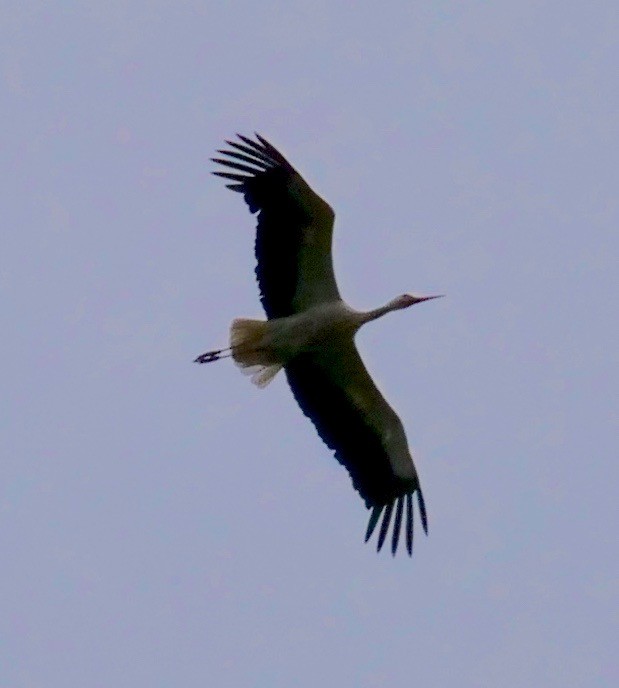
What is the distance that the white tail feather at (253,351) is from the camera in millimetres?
19156

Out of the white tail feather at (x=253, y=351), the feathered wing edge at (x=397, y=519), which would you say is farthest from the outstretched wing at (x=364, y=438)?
the white tail feather at (x=253, y=351)

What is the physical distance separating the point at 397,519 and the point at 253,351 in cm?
165

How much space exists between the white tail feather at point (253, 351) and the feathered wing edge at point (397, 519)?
1289mm

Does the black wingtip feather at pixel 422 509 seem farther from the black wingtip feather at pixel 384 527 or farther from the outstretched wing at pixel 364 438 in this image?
the black wingtip feather at pixel 384 527

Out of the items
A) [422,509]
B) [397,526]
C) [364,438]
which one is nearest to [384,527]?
[397,526]

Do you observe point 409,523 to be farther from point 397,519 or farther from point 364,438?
point 364,438

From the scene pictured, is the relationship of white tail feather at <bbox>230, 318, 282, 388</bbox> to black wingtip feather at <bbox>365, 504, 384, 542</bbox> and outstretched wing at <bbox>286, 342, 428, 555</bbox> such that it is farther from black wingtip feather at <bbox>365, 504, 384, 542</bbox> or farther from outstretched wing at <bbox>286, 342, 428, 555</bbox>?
black wingtip feather at <bbox>365, 504, 384, 542</bbox>

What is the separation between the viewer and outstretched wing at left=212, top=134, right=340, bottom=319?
18797 mm

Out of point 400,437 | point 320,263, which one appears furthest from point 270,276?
point 400,437

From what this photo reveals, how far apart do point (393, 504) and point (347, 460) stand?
1.57ft

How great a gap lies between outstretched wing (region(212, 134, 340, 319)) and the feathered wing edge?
72.7 inches

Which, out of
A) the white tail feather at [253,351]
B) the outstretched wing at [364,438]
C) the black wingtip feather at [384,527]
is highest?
the white tail feather at [253,351]

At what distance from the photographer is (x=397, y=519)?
19.3 metres

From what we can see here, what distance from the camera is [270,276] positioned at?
62.3ft
